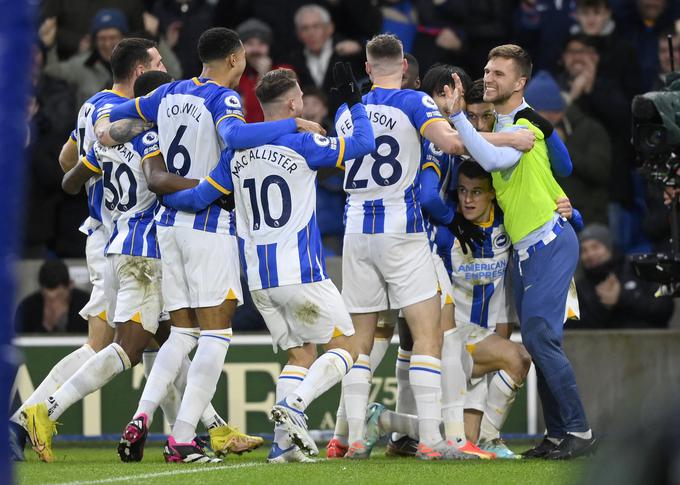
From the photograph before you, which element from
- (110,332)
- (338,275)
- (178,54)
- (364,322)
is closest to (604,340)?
(338,275)

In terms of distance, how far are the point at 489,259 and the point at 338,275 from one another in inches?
113

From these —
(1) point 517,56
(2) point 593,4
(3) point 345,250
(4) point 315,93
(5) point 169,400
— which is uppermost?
(2) point 593,4

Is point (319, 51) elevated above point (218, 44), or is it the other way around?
point (319, 51)

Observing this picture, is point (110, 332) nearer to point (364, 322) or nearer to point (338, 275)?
point (364, 322)

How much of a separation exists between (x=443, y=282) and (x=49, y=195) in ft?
16.9

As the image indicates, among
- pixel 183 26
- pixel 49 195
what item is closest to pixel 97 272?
pixel 49 195

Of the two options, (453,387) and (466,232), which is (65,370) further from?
(466,232)

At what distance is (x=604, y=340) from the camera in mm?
9812

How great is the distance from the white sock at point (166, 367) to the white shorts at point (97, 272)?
0.84 m

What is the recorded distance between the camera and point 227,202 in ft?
23.7

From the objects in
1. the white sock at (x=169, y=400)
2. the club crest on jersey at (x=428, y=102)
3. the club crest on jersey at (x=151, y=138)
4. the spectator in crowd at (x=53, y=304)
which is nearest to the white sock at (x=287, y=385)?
the white sock at (x=169, y=400)

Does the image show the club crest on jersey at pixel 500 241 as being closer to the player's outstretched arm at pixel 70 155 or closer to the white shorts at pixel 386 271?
the white shorts at pixel 386 271

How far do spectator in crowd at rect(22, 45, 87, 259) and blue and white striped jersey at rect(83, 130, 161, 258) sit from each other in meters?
3.88

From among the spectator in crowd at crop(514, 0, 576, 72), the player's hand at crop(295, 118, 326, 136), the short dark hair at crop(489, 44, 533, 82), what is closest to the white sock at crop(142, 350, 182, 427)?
the player's hand at crop(295, 118, 326, 136)
